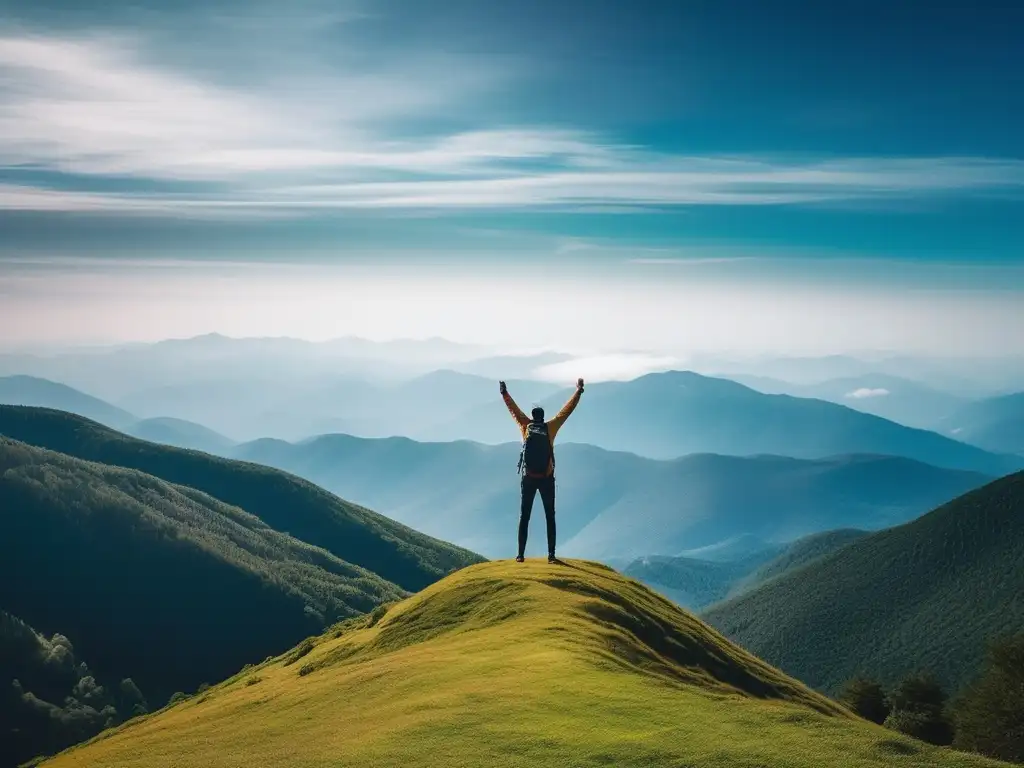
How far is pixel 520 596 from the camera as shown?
34.2 m

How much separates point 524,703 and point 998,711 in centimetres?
5726

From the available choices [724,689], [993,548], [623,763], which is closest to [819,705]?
[724,689]

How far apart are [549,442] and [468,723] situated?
14.3 metres

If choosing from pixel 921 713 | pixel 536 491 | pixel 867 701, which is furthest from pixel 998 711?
pixel 536 491

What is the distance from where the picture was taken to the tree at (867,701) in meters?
82.7

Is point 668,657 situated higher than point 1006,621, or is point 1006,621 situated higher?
point 668,657

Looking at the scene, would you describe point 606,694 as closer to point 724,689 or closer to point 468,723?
point 468,723

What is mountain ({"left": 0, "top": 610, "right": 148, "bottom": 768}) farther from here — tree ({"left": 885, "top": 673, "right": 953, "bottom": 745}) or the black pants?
the black pants

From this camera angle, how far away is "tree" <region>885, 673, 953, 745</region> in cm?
7006

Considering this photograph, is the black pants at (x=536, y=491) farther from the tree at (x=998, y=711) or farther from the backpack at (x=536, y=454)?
the tree at (x=998, y=711)

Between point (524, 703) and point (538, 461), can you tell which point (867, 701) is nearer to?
point (538, 461)

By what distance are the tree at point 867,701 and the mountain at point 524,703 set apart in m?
52.0

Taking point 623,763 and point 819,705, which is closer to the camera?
point 623,763

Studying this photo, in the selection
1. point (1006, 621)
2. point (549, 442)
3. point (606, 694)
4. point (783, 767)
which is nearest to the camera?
point (783, 767)
